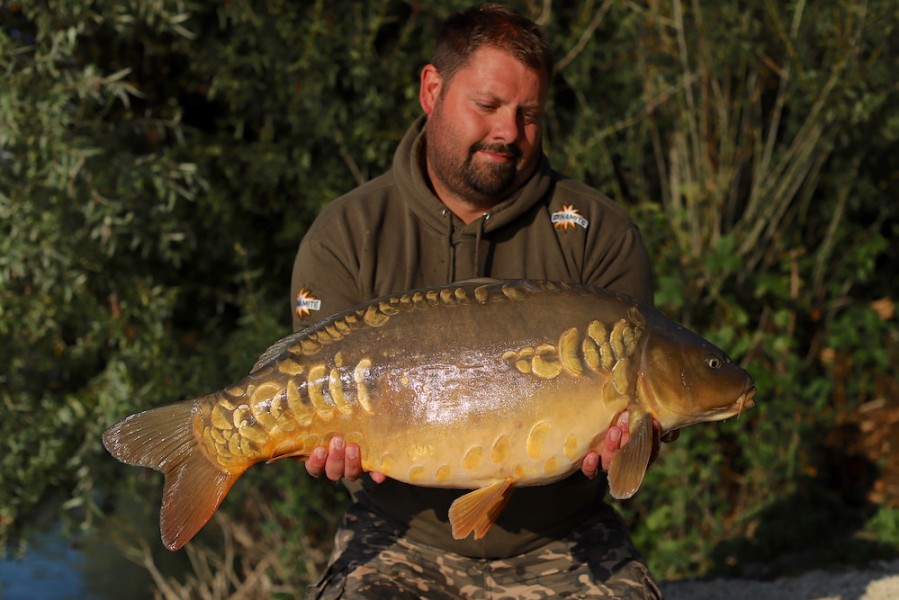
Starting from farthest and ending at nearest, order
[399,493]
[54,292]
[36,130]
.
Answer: [54,292]
[36,130]
[399,493]

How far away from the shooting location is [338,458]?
2139mm

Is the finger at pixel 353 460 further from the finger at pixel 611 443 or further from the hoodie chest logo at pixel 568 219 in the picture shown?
the hoodie chest logo at pixel 568 219

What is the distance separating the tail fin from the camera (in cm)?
213

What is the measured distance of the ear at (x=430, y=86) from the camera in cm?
278

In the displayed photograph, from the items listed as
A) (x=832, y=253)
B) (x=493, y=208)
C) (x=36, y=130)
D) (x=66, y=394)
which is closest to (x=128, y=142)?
(x=36, y=130)

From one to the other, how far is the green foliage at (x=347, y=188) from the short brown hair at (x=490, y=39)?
1.74 m

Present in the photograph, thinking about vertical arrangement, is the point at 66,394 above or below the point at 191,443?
below

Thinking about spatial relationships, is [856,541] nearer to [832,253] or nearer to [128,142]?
[832,253]

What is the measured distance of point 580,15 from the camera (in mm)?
4820

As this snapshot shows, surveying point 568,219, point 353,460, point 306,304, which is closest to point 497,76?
point 568,219

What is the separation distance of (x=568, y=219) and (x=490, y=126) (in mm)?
296

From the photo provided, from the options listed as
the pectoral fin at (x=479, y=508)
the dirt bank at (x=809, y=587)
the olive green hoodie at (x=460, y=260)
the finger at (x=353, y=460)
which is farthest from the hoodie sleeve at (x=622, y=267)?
the dirt bank at (x=809, y=587)

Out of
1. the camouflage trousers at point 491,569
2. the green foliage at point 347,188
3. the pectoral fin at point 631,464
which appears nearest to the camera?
the pectoral fin at point 631,464

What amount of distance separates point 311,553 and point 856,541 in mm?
2181
